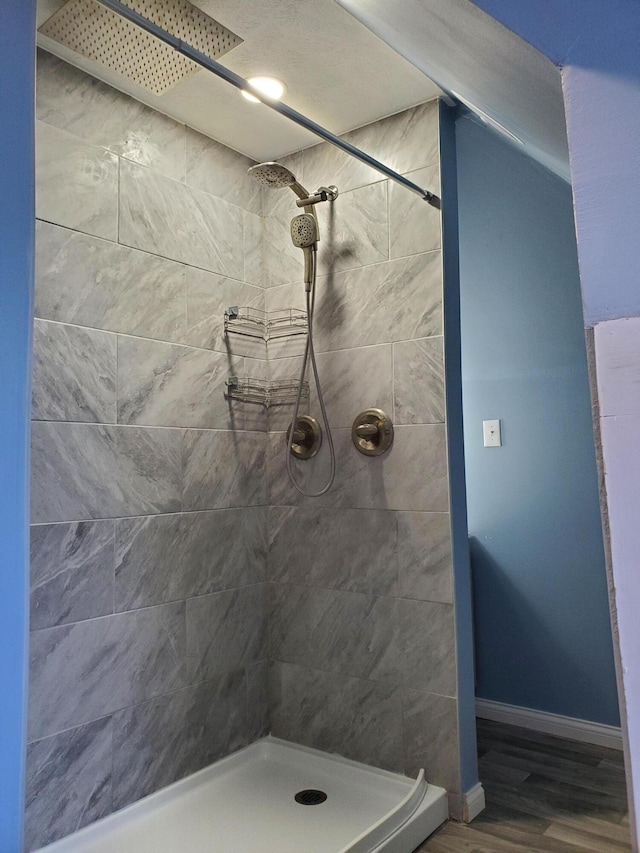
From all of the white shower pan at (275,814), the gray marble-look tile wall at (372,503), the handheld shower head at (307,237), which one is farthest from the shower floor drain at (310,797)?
the handheld shower head at (307,237)

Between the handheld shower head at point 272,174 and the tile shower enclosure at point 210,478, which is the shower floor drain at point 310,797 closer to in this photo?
the tile shower enclosure at point 210,478

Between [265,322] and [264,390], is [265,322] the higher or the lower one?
the higher one

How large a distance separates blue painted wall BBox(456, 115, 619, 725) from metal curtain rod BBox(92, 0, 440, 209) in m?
0.63

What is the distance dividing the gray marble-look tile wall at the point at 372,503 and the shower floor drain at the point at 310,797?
0.63 feet

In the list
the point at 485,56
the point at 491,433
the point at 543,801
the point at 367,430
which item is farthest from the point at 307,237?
the point at 543,801

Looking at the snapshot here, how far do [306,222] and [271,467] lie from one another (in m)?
0.94

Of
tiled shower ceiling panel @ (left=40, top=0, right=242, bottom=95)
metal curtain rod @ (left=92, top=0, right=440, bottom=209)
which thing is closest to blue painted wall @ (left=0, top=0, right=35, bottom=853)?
metal curtain rod @ (left=92, top=0, right=440, bottom=209)

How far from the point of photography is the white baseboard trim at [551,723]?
257cm

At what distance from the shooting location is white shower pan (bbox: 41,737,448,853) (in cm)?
180

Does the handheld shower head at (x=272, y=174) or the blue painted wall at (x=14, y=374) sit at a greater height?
the handheld shower head at (x=272, y=174)

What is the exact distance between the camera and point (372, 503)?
88.9 inches

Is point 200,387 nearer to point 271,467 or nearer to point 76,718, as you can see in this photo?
point 271,467

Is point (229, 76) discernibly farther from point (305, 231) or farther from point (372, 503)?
point (372, 503)

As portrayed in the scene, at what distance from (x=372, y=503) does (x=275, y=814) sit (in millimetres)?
1030
